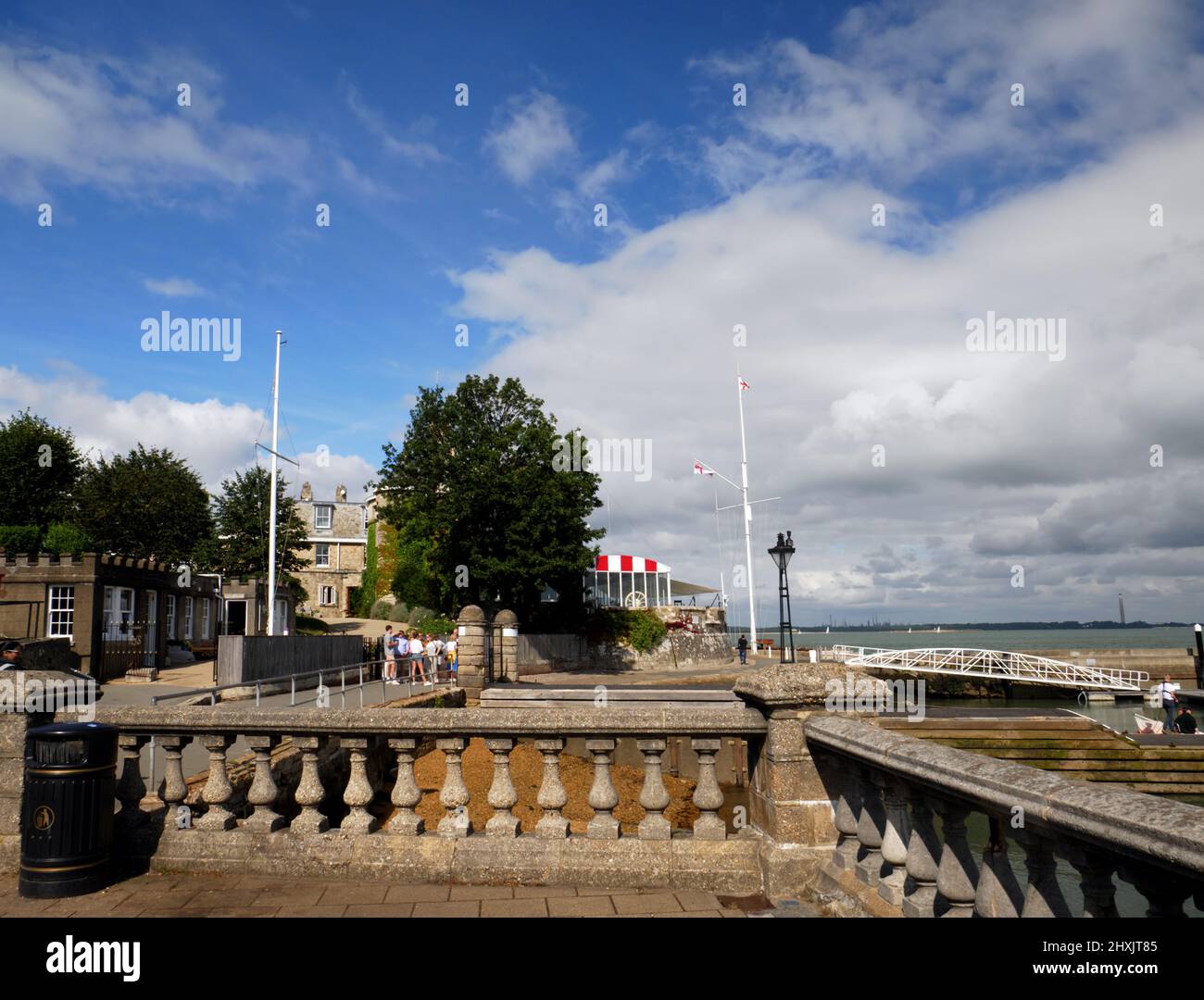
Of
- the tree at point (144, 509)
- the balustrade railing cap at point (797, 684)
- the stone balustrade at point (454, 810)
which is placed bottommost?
the stone balustrade at point (454, 810)

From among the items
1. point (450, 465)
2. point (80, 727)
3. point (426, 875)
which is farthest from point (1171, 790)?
point (450, 465)

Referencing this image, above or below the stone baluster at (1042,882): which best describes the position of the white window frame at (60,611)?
above

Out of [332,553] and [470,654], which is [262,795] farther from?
[332,553]

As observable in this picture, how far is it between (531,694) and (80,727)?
16887mm

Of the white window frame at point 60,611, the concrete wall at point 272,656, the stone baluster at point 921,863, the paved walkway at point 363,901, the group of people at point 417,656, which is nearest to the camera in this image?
the stone baluster at point 921,863

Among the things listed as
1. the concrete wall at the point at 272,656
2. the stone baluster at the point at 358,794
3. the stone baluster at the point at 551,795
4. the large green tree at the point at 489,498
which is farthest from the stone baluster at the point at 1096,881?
the large green tree at the point at 489,498

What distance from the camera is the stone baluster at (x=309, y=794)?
17.5ft

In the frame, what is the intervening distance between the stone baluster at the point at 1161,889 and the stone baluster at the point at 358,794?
4185 mm

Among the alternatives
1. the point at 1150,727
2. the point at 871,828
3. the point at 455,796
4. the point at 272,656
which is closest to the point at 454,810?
the point at 455,796

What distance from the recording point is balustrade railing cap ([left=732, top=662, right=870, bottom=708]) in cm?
507

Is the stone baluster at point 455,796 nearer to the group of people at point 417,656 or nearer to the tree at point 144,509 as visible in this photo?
the group of people at point 417,656

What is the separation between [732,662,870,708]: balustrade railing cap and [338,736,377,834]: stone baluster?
252 cm

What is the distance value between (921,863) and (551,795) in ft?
7.52
